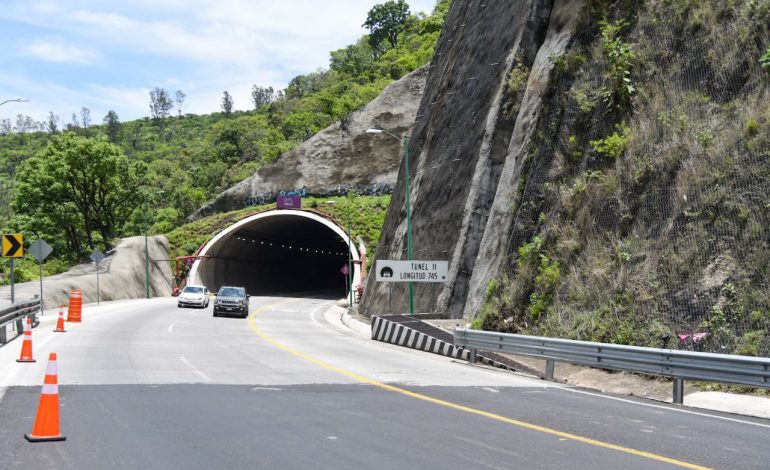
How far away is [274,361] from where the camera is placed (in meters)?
15.9

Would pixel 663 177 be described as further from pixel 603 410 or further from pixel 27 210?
pixel 27 210

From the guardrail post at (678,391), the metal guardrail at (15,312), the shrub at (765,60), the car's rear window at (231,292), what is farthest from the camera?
the car's rear window at (231,292)

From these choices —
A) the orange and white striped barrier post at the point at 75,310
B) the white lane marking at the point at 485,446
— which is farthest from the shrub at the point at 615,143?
the orange and white striped barrier post at the point at 75,310

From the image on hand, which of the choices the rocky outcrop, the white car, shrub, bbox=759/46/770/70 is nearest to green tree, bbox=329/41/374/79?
the rocky outcrop

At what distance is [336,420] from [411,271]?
17610 mm

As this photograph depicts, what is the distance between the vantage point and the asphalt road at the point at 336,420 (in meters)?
6.82

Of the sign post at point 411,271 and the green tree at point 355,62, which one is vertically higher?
the green tree at point 355,62

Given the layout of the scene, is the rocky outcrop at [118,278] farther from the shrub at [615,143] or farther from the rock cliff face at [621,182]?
the shrub at [615,143]

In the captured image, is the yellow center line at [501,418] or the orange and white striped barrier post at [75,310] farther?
the orange and white striped barrier post at [75,310]

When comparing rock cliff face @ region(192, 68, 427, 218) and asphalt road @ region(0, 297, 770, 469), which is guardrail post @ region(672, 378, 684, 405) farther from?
rock cliff face @ region(192, 68, 427, 218)

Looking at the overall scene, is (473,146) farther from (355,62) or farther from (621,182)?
(355,62)

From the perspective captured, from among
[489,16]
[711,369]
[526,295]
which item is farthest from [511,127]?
[711,369]

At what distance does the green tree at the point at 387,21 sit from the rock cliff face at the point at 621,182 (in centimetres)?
12634

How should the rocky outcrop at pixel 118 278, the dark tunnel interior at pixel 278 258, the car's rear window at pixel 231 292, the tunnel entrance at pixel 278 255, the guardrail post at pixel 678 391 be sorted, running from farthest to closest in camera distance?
the dark tunnel interior at pixel 278 258
the tunnel entrance at pixel 278 255
the rocky outcrop at pixel 118 278
the car's rear window at pixel 231 292
the guardrail post at pixel 678 391
